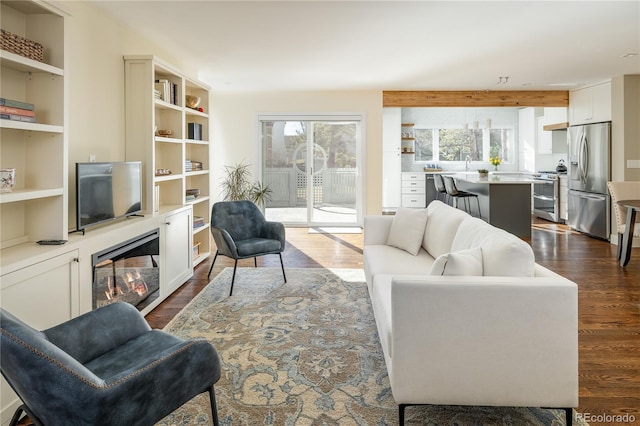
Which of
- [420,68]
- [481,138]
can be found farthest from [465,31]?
[481,138]

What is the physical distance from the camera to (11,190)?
232cm

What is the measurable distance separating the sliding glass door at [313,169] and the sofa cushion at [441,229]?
14.0 ft

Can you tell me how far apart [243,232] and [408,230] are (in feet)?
5.72

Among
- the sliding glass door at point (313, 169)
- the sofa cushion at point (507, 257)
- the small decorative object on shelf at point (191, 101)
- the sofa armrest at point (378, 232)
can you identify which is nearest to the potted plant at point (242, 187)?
the sliding glass door at point (313, 169)

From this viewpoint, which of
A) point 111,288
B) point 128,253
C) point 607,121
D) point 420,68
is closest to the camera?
point 111,288

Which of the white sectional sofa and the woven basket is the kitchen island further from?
the woven basket

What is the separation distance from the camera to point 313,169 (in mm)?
8141

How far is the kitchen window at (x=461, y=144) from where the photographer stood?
422 inches

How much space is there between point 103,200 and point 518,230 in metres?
6.11

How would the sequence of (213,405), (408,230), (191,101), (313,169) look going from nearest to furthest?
1. (213,405)
2. (408,230)
3. (191,101)
4. (313,169)

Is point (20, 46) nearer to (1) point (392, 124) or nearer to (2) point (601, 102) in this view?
(2) point (601, 102)

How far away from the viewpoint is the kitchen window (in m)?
10.7

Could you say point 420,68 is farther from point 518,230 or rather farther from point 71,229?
point 71,229

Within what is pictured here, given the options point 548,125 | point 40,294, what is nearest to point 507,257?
point 40,294
